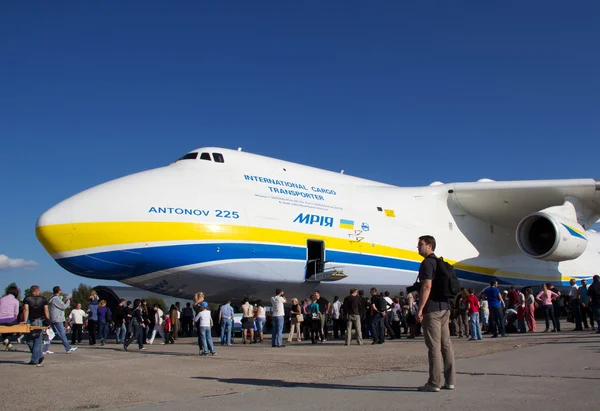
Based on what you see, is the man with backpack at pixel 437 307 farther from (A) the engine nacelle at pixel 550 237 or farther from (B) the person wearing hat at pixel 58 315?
(A) the engine nacelle at pixel 550 237

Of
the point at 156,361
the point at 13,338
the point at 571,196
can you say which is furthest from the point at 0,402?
the point at 571,196

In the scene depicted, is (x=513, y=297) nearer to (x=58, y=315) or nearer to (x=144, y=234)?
(x=144, y=234)

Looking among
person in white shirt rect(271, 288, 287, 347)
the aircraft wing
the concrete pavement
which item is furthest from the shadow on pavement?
the aircraft wing

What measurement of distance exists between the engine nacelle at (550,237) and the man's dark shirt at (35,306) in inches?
501

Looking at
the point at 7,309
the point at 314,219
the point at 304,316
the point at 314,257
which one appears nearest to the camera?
the point at 7,309

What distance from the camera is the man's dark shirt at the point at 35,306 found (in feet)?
28.9

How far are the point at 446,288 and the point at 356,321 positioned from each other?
6243mm

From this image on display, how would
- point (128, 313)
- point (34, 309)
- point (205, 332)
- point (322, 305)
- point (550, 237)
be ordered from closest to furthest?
point (34, 309), point (205, 332), point (128, 313), point (322, 305), point (550, 237)

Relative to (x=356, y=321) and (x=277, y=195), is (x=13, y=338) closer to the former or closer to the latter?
(x=277, y=195)

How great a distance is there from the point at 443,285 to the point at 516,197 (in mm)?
13830

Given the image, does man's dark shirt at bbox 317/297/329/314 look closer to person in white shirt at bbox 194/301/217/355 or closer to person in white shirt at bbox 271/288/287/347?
person in white shirt at bbox 271/288/287/347

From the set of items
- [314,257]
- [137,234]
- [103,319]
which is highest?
[137,234]

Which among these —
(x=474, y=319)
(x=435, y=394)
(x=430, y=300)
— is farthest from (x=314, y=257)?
(x=435, y=394)

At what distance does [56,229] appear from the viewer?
446 inches
